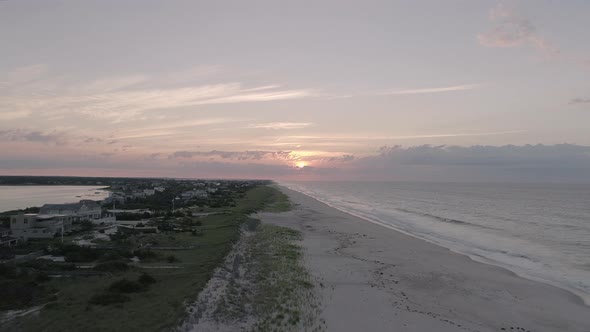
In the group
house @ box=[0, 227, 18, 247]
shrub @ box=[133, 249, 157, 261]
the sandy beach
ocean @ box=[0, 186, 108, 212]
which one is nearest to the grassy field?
shrub @ box=[133, 249, 157, 261]

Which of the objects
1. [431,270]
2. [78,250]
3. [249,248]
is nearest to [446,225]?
[431,270]

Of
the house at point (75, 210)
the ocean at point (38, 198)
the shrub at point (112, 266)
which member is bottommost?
the ocean at point (38, 198)

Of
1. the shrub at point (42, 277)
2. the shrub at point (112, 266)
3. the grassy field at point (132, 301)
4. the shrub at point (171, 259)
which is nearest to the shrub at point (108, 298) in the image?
the grassy field at point (132, 301)

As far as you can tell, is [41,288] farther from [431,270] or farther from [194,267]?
[431,270]

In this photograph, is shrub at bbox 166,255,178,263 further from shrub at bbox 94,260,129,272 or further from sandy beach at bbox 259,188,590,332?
sandy beach at bbox 259,188,590,332

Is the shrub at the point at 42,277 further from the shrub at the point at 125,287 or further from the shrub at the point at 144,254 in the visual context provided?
the shrub at the point at 144,254

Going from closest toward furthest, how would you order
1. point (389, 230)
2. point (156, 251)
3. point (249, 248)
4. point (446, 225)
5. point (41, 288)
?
point (41, 288)
point (156, 251)
point (249, 248)
point (389, 230)
point (446, 225)

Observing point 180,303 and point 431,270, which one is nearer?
point 180,303
